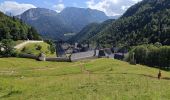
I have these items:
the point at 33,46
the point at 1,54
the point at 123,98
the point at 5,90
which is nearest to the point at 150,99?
the point at 123,98

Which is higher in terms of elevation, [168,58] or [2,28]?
[2,28]

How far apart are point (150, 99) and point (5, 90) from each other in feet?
77.5

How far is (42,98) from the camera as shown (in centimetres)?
3156

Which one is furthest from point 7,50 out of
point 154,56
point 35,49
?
point 154,56

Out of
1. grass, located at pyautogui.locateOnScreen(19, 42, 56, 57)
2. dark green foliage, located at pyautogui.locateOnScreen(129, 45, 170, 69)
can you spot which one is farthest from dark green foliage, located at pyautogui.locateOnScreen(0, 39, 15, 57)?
dark green foliage, located at pyautogui.locateOnScreen(129, 45, 170, 69)

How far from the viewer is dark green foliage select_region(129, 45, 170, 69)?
158 metres

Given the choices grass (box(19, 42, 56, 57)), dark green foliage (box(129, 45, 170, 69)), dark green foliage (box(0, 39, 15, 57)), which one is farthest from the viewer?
grass (box(19, 42, 56, 57))

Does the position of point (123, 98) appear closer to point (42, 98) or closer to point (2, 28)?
point (42, 98)

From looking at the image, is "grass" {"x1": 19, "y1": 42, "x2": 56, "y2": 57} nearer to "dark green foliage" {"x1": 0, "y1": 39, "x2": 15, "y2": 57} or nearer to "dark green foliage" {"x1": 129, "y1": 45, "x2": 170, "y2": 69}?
"dark green foliage" {"x1": 0, "y1": 39, "x2": 15, "y2": 57}

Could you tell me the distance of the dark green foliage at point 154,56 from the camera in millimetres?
157625

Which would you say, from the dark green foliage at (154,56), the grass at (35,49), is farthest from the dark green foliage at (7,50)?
the dark green foliage at (154,56)

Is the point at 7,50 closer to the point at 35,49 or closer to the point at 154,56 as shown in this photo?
the point at 35,49

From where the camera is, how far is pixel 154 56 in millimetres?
163250

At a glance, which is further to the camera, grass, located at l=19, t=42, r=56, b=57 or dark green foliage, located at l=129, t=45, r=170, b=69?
grass, located at l=19, t=42, r=56, b=57
